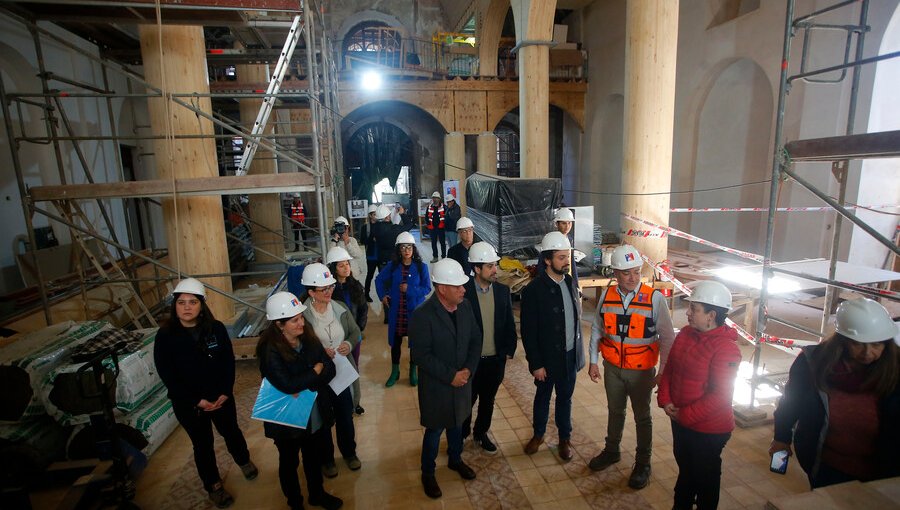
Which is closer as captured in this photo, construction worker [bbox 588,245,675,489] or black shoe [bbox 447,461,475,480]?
construction worker [bbox 588,245,675,489]

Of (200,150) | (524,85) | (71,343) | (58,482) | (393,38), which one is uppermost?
(393,38)

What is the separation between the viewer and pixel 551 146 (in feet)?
→ 62.3

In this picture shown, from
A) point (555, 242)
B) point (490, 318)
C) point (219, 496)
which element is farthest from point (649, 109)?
point (219, 496)

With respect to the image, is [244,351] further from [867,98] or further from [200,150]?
[867,98]

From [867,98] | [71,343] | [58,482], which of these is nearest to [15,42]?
[71,343]

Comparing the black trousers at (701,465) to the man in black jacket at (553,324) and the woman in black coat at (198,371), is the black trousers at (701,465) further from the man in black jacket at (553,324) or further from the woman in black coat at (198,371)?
the woman in black coat at (198,371)

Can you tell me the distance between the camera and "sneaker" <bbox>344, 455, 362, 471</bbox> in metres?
3.70

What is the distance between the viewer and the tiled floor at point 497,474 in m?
3.32

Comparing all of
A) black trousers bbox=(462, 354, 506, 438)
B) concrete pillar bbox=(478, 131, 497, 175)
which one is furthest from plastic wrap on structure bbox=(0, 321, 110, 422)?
concrete pillar bbox=(478, 131, 497, 175)

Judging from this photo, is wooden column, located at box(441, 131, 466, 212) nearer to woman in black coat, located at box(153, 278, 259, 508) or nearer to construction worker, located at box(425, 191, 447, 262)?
construction worker, located at box(425, 191, 447, 262)

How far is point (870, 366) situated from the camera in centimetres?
230

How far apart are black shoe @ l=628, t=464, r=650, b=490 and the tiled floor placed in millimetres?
45

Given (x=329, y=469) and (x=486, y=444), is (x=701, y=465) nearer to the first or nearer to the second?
(x=486, y=444)

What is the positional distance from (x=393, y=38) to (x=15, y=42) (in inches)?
471
